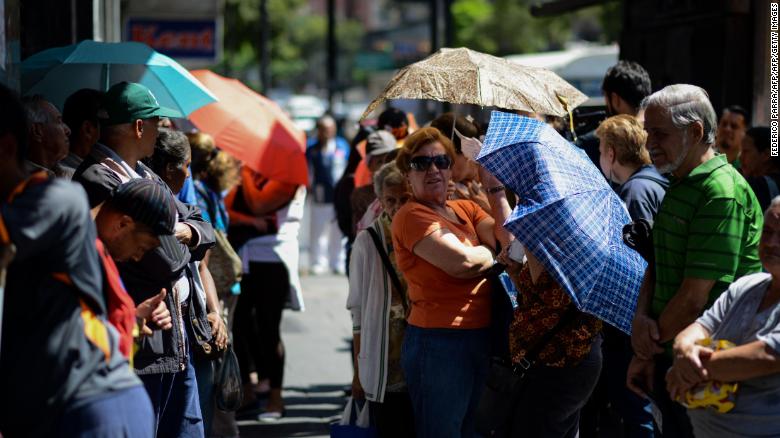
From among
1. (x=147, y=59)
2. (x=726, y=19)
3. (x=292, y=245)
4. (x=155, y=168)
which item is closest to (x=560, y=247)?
(x=155, y=168)

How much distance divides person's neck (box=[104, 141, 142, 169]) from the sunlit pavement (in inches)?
131

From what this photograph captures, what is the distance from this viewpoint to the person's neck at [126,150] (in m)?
4.68

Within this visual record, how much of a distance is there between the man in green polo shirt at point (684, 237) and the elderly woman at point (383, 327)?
1.66 metres

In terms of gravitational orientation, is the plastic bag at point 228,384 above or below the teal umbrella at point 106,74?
below

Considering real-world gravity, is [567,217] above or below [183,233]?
above

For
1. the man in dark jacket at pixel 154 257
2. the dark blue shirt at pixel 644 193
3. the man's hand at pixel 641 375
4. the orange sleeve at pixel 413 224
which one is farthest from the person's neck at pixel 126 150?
the dark blue shirt at pixel 644 193

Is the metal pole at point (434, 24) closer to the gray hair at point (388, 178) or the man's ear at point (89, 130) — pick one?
the gray hair at point (388, 178)

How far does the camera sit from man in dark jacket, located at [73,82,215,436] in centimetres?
433

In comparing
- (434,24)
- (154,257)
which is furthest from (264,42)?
(154,257)

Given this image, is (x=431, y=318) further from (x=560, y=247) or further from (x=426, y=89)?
(x=426, y=89)

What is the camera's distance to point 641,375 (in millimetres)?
4320

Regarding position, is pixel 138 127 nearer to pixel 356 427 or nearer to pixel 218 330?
pixel 218 330

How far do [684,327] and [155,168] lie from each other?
9.42 ft

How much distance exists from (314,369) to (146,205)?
595 cm
